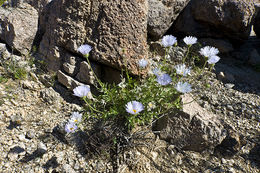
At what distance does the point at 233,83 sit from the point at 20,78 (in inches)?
129

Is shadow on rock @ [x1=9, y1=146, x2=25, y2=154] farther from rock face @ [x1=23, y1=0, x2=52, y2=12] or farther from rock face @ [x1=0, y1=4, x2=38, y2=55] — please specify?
rock face @ [x1=23, y1=0, x2=52, y2=12]

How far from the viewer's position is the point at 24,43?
3.06 m

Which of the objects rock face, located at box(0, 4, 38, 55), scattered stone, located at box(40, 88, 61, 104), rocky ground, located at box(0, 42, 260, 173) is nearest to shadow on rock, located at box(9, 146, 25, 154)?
rocky ground, located at box(0, 42, 260, 173)

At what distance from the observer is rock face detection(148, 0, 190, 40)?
3.52m

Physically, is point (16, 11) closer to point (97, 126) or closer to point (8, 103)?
point (8, 103)

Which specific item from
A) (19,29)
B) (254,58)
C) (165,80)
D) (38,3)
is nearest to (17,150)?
(165,80)

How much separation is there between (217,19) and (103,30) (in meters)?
2.27

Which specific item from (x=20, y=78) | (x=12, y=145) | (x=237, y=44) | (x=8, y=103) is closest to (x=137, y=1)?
(x=20, y=78)

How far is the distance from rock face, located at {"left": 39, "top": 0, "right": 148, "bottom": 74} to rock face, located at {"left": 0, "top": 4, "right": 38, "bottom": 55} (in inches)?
21.1

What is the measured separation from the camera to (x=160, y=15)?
3547 millimetres

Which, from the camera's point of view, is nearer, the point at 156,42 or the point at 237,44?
the point at 156,42

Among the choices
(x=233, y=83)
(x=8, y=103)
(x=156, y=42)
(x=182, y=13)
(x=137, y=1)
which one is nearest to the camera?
(x=8, y=103)

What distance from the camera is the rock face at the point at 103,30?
260 cm

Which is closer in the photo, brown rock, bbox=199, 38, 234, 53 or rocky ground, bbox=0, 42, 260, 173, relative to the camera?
rocky ground, bbox=0, 42, 260, 173
